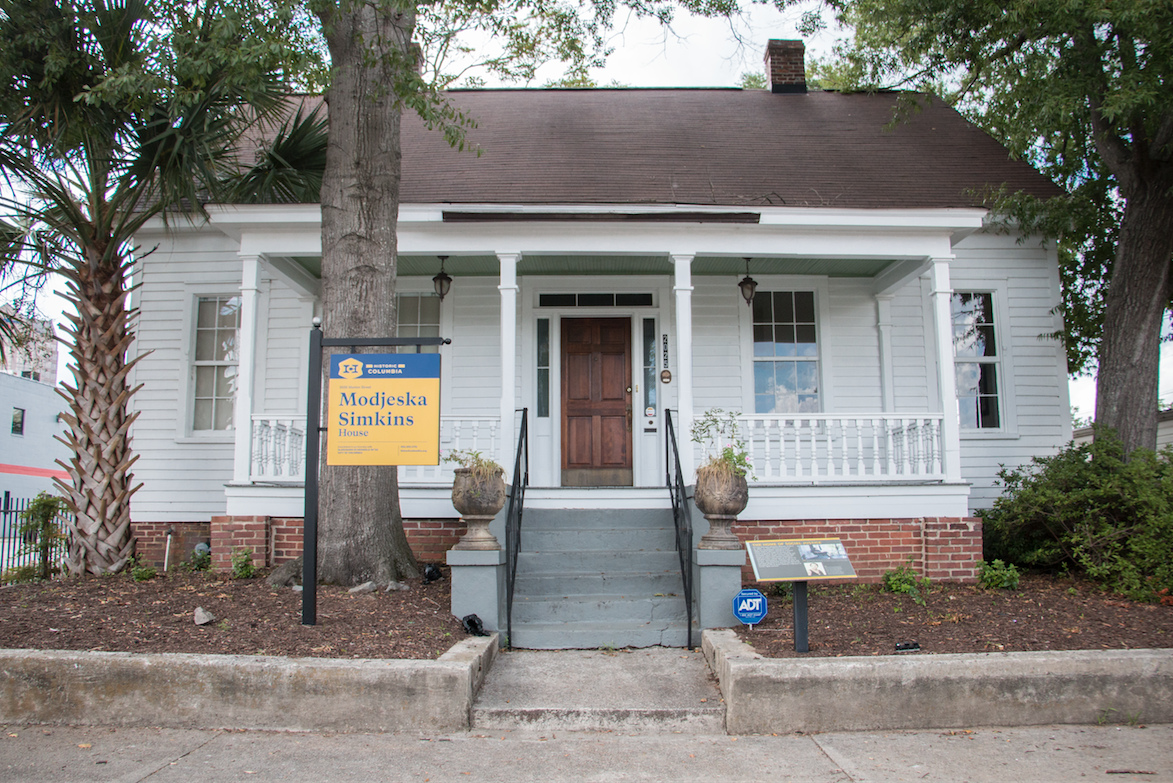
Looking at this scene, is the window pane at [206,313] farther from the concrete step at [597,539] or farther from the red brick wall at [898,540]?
the red brick wall at [898,540]

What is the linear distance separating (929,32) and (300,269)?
741 cm

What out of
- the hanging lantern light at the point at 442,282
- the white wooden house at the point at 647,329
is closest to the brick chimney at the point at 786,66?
the white wooden house at the point at 647,329

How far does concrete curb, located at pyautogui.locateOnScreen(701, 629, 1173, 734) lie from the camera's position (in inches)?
167

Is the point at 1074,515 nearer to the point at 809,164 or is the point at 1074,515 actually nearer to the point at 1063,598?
the point at 1063,598

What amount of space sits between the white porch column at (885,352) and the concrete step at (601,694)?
494 centimetres

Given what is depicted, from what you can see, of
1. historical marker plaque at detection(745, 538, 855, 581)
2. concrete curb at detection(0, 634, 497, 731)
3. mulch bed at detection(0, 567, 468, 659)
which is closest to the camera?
concrete curb at detection(0, 634, 497, 731)

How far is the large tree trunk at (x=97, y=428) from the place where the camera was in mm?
7023

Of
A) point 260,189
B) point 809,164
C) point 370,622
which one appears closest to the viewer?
point 370,622

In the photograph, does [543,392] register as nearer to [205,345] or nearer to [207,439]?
[207,439]

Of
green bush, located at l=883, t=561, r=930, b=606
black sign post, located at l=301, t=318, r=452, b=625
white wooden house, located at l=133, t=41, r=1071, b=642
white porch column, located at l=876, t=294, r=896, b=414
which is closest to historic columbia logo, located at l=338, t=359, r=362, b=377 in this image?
black sign post, located at l=301, t=318, r=452, b=625

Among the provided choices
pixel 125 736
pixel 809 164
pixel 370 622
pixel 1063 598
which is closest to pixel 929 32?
pixel 809 164

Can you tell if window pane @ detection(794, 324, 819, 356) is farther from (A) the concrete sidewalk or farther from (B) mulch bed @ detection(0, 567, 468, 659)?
(A) the concrete sidewalk

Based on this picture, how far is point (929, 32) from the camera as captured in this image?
8477 millimetres

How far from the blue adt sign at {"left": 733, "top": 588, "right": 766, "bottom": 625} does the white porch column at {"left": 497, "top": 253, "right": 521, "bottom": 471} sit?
8.16 feet
